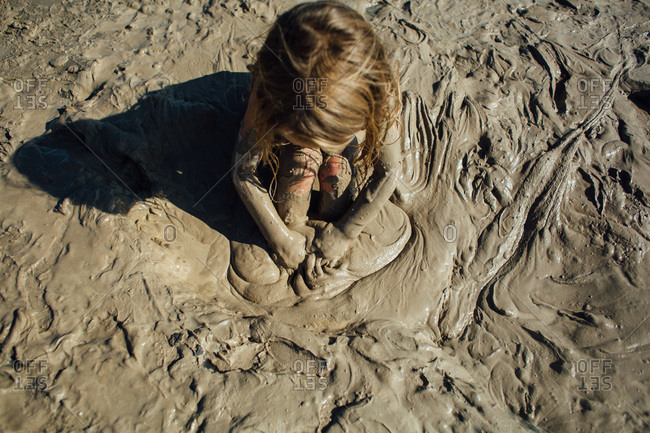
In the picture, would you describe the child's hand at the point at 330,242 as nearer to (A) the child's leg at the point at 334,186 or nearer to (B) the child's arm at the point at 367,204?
Answer: (B) the child's arm at the point at 367,204

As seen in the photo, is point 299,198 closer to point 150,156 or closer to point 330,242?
point 330,242

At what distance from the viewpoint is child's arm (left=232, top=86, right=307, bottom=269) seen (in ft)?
7.33

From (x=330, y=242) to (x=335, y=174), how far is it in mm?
429


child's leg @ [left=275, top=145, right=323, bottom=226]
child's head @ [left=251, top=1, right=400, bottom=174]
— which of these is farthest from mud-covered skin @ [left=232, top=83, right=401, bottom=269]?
child's head @ [left=251, top=1, right=400, bottom=174]

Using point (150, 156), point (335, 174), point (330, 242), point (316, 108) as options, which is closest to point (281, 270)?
point (330, 242)

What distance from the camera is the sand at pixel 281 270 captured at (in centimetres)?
207

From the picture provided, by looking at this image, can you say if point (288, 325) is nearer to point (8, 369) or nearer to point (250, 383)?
point (250, 383)

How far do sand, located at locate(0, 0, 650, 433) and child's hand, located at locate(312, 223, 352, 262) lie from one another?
0.89ft

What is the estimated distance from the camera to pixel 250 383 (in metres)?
2.07

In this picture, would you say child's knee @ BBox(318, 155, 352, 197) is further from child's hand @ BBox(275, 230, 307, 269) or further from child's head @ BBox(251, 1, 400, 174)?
child's head @ BBox(251, 1, 400, 174)

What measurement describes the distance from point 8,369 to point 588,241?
→ 11.5 ft

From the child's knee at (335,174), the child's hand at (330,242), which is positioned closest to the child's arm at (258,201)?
the child's hand at (330,242)

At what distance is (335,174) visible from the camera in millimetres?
2551

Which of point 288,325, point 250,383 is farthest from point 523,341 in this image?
point 250,383
